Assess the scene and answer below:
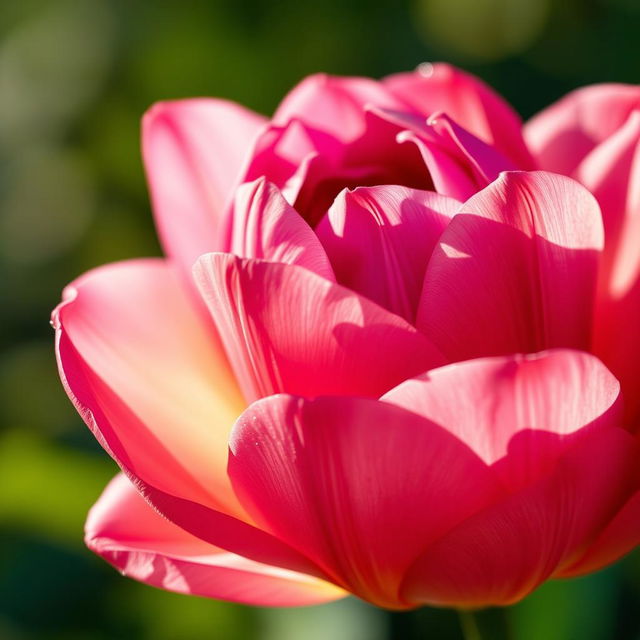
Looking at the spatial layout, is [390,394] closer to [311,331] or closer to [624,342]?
[311,331]

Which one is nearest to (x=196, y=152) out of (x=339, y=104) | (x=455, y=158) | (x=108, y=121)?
(x=339, y=104)

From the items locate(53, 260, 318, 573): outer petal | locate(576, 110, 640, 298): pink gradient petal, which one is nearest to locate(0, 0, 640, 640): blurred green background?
locate(53, 260, 318, 573): outer petal

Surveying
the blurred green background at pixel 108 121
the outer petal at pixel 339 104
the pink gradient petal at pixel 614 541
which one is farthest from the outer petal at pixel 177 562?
the blurred green background at pixel 108 121

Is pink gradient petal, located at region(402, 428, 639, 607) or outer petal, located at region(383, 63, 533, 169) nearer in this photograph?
pink gradient petal, located at region(402, 428, 639, 607)

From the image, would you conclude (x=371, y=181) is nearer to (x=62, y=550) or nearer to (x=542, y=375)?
(x=542, y=375)

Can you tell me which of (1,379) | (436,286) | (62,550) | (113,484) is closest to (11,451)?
(62,550)

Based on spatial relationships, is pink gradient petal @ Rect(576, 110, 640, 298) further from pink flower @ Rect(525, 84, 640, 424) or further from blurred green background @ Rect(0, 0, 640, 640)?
blurred green background @ Rect(0, 0, 640, 640)
